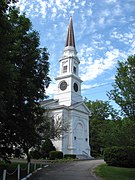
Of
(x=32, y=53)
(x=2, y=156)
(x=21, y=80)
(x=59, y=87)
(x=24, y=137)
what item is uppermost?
(x=59, y=87)

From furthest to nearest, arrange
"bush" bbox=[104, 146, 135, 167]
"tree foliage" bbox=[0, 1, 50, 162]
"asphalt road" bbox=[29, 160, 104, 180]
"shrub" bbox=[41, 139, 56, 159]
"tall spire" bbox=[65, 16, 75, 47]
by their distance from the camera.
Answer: "tall spire" bbox=[65, 16, 75, 47]
"shrub" bbox=[41, 139, 56, 159]
"bush" bbox=[104, 146, 135, 167]
"asphalt road" bbox=[29, 160, 104, 180]
"tree foliage" bbox=[0, 1, 50, 162]

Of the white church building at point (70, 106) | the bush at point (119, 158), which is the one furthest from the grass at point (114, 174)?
the white church building at point (70, 106)

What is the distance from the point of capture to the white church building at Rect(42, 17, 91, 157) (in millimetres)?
44406

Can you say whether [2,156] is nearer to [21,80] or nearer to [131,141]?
[21,80]

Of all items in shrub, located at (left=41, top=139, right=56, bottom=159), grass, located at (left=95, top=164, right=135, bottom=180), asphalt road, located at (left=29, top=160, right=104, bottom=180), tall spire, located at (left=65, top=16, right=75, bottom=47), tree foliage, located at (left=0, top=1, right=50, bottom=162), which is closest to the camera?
tree foliage, located at (left=0, top=1, right=50, bottom=162)

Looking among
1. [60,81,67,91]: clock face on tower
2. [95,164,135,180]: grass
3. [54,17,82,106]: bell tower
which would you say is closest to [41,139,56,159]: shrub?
[54,17,82,106]: bell tower

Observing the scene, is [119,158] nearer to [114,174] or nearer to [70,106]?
[114,174]

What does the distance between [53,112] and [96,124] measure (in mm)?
17992

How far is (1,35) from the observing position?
31.9 feet

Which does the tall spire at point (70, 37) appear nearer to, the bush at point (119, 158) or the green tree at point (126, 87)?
the bush at point (119, 158)

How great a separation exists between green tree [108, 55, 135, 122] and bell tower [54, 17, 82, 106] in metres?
29.8

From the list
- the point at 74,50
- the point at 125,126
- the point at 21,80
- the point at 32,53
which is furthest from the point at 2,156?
the point at 74,50

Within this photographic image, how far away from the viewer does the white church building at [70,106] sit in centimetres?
4441

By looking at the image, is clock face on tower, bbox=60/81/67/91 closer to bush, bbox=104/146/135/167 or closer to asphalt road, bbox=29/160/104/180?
bush, bbox=104/146/135/167
